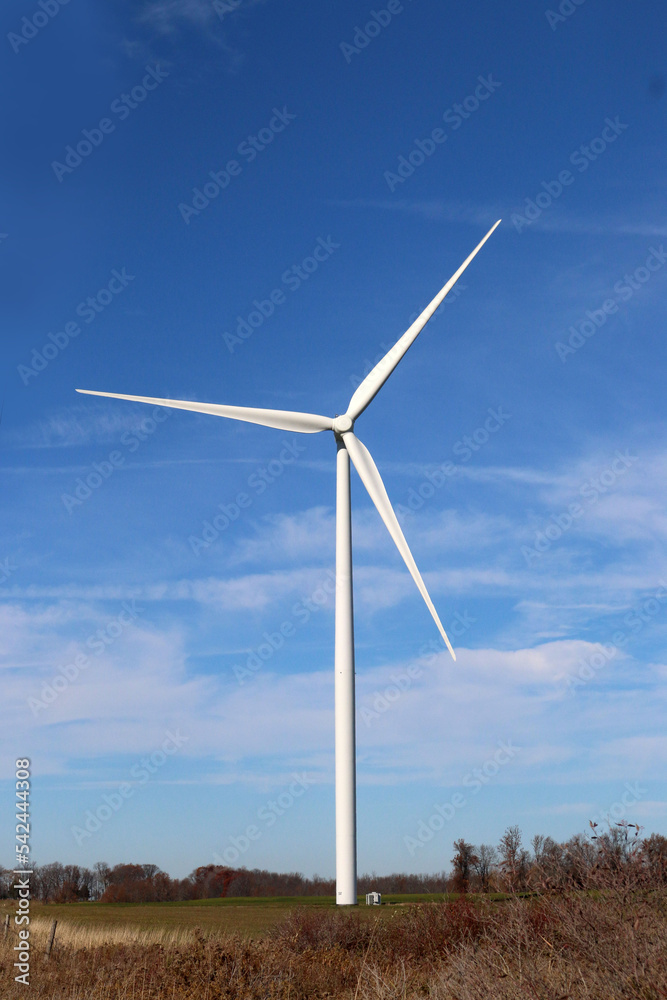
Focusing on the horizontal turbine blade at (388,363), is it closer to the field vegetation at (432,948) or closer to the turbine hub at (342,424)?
the turbine hub at (342,424)

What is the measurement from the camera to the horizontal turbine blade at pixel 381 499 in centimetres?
3086

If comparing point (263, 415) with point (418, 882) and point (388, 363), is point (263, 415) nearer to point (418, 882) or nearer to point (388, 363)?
point (388, 363)

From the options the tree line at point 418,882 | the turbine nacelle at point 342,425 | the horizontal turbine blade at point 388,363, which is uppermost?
the horizontal turbine blade at point 388,363

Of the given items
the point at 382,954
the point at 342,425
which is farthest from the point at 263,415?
the point at 382,954

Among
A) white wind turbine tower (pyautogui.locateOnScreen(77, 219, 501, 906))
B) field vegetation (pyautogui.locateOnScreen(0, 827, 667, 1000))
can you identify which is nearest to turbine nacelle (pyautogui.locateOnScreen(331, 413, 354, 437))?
white wind turbine tower (pyautogui.locateOnScreen(77, 219, 501, 906))

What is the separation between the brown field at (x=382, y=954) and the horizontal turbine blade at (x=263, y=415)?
58.7 feet

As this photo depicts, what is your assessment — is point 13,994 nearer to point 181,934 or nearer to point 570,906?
point 181,934

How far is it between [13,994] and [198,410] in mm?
20512

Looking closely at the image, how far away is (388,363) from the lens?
34.8 m

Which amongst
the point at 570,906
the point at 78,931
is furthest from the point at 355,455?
the point at 570,906

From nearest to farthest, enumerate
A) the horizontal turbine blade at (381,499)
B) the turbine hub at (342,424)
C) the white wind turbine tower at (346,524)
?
the white wind turbine tower at (346,524) < the horizontal turbine blade at (381,499) < the turbine hub at (342,424)

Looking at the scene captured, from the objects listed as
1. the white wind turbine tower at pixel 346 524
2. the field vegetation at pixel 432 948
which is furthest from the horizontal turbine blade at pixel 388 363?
the field vegetation at pixel 432 948

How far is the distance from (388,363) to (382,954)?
21.7 meters

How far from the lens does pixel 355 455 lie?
111ft
